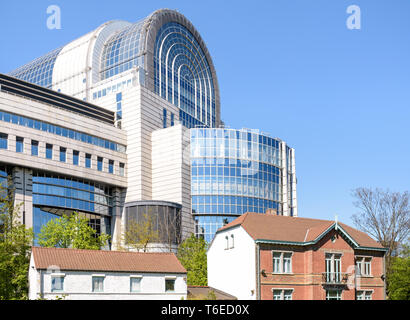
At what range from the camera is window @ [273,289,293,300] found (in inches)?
1911

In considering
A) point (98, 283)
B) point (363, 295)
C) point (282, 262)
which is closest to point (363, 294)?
point (363, 295)

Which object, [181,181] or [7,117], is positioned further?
[181,181]

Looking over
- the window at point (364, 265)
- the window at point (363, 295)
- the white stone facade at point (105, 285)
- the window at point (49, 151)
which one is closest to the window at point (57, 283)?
the white stone facade at point (105, 285)

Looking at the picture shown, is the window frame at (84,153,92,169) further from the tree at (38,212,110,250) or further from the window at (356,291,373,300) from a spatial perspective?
the window at (356,291,373,300)

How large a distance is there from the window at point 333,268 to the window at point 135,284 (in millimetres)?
18068

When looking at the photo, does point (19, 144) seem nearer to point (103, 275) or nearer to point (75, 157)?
point (75, 157)

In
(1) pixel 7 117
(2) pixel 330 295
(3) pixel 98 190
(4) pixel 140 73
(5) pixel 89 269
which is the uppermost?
(4) pixel 140 73

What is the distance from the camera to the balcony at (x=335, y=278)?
50450 millimetres

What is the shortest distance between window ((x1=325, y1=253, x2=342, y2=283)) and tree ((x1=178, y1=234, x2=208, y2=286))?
49.7 feet

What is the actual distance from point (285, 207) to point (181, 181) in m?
24.9

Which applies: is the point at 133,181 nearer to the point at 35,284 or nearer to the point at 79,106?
the point at 79,106

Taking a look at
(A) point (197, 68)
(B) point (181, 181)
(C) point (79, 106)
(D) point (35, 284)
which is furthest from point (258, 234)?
(A) point (197, 68)

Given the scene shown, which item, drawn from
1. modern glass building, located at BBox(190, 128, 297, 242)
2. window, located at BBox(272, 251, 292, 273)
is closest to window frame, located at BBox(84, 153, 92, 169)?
modern glass building, located at BBox(190, 128, 297, 242)

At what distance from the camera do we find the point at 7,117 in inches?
2958
